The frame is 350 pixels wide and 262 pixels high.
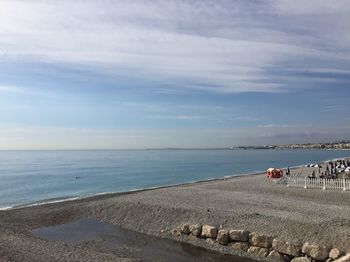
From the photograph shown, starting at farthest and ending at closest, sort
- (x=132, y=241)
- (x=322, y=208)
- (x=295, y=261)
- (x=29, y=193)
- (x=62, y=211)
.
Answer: (x=29, y=193), (x=62, y=211), (x=322, y=208), (x=132, y=241), (x=295, y=261)

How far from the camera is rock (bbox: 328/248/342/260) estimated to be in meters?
14.3

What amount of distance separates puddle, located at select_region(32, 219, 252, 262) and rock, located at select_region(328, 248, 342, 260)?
301 centimetres

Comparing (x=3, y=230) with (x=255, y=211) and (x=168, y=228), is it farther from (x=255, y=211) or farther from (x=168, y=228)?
(x=255, y=211)

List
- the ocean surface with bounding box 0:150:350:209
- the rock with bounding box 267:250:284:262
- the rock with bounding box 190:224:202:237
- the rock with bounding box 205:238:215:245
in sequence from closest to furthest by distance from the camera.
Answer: the rock with bounding box 267:250:284:262
the rock with bounding box 205:238:215:245
the rock with bounding box 190:224:202:237
the ocean surface with bounding box 0:150:350:209

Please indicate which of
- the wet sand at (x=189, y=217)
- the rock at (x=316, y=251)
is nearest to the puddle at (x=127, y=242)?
the wet sand at (x=189, y=217)

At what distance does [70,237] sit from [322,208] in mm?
13026

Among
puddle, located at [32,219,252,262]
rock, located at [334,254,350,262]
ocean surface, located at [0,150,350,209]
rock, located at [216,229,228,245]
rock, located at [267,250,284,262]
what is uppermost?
rock, located at [334,254,350,262]

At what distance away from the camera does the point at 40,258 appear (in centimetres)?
1512

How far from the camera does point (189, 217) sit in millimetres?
20984

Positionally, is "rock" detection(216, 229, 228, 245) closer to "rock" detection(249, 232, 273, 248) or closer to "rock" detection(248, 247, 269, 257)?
→ "rock" detection(249, 232, 273, 248)

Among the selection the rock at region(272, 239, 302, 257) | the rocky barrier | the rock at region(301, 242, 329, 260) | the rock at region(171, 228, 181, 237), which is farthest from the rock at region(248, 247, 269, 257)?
the rock at region(171, 228, 181, 237)

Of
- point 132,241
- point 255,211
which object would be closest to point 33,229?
point 132,241

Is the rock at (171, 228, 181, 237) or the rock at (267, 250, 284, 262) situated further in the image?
the rock at (171, 228, 181, 237)

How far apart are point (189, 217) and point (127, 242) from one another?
151 inches
